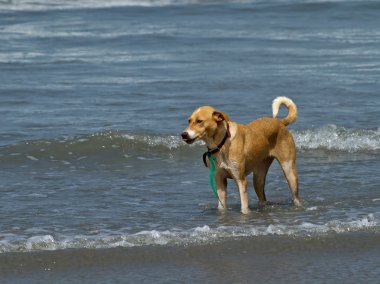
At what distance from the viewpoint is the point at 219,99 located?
1540 cm

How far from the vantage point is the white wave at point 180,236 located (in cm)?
788

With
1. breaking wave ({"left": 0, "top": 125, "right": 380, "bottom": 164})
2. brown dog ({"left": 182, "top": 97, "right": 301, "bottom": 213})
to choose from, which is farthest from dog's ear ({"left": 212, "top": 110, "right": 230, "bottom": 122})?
breaking wave ({"left": 0, "top": 125, "right": 380, "bottom": 164})

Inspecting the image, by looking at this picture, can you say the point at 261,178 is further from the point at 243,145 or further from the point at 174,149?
the point at 174,149

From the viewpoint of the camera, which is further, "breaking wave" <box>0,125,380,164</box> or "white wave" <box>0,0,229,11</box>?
"white wave" <box>0,0,229,11</box>

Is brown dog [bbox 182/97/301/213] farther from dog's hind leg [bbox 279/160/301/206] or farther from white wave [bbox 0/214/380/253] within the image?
white wave [bbox 0/214/380/253]

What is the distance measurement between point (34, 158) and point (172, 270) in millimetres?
4834

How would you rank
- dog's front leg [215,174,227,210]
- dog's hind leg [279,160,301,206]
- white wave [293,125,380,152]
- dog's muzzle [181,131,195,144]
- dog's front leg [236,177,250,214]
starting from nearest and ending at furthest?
dog's muzzle [181,131,195,144], dog's front leg [236,177,250,214], dog's front leg [215,174,227,210], dog's hind leg [279,160,301,206], white wave [293,125,380,152]

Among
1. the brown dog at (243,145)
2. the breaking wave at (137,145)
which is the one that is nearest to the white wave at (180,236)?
the brown dog at (243,145)

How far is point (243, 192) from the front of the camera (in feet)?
29.5

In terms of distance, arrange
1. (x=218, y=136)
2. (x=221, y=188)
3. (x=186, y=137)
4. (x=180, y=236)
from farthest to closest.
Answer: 1. (x=221, y=188)
2. (x=218, y=136)
3. (x=186, y=137)
4. (x=180, y=236)

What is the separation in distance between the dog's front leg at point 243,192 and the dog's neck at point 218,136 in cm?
43

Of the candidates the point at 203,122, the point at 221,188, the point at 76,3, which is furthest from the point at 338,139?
the point at 76,3

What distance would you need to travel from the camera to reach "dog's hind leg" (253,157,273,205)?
30.9 ft

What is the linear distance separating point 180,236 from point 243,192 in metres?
1.06
